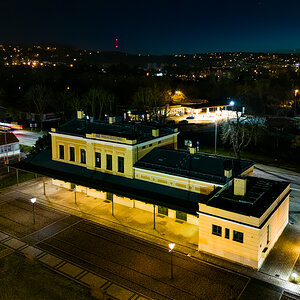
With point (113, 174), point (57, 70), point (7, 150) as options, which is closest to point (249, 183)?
point (113, 174)

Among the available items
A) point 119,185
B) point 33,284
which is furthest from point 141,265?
point 119,185

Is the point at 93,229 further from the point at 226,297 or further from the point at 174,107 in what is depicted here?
the point at 174,107

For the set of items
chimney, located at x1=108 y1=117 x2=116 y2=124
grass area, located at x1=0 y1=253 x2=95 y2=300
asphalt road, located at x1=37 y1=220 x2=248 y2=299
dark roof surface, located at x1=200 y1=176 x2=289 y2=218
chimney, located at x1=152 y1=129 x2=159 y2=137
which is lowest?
grass area, located at x1=0 y1=253 x2=95 y2=300

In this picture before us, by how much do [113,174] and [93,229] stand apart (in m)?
7.21

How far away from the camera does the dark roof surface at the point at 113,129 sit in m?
34.4

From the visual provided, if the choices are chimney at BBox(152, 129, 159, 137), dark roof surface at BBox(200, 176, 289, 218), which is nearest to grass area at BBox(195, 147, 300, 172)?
dark roof surface at BBox(200, 176, 289, 218)

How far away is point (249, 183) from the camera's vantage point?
27516 mm

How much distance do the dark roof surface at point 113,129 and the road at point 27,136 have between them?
26177 millimetres

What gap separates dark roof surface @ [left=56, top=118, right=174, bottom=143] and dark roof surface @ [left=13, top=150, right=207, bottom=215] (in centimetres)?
410

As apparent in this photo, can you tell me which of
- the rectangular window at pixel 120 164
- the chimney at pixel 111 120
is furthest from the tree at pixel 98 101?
the rectangular window at pixel 120 164

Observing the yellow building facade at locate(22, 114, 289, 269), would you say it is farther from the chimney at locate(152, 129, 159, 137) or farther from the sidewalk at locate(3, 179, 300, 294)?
the sidewalk at locate(3, 179, 300, 294)

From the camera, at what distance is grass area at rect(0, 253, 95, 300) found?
19609 millimetres

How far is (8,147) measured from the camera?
52.2 m

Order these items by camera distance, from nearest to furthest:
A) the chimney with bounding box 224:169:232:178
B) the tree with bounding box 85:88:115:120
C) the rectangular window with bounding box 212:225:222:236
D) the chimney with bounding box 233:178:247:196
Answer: the rectangular window with bounding box 212:225:222:236, the chimney with bounding box 233:178:247:196, the chimney with bounding box 224:169:232:178, the tree with bounding box 85:88:115:120
